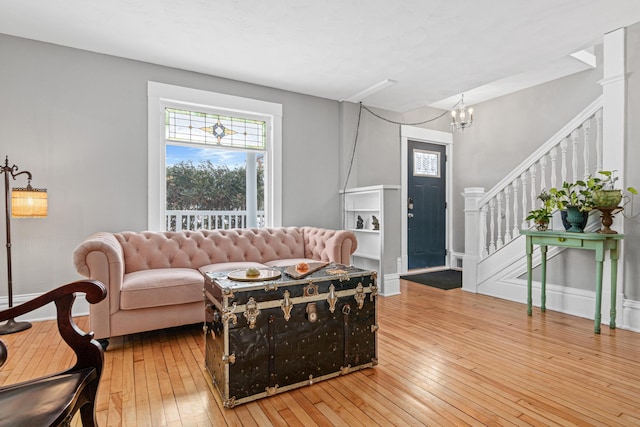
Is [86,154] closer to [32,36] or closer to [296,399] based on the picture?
[32,36]

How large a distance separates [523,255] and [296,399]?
3.15 meters

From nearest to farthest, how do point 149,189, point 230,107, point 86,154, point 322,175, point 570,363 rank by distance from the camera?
point 570,363, point 86,154, point 149,189, point 230,107, point 322,175

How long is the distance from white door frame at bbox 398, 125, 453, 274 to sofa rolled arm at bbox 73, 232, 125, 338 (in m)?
3.95

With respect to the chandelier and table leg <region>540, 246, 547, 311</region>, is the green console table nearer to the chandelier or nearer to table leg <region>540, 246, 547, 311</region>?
table leg <region>540, 246, 547, 311</region>

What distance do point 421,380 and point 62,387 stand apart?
184cm

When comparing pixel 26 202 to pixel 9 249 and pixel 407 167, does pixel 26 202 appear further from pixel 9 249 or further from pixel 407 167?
pixel 407 167

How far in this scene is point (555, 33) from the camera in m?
3.09

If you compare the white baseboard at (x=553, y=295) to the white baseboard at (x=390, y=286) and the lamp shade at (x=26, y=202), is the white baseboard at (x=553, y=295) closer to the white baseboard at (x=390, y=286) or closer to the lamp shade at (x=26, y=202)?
the white baseboard at (x=390, y=286)

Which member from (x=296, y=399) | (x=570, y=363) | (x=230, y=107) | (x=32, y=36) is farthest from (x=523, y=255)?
(x=32, y=36)

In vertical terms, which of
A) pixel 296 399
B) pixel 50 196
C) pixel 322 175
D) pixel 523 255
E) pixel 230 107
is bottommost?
pixel 296 399

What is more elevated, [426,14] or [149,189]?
[426,14]

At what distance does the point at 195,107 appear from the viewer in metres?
3.98

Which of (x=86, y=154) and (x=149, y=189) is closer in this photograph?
(x=86, y=154)

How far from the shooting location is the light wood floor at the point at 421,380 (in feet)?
5.72
